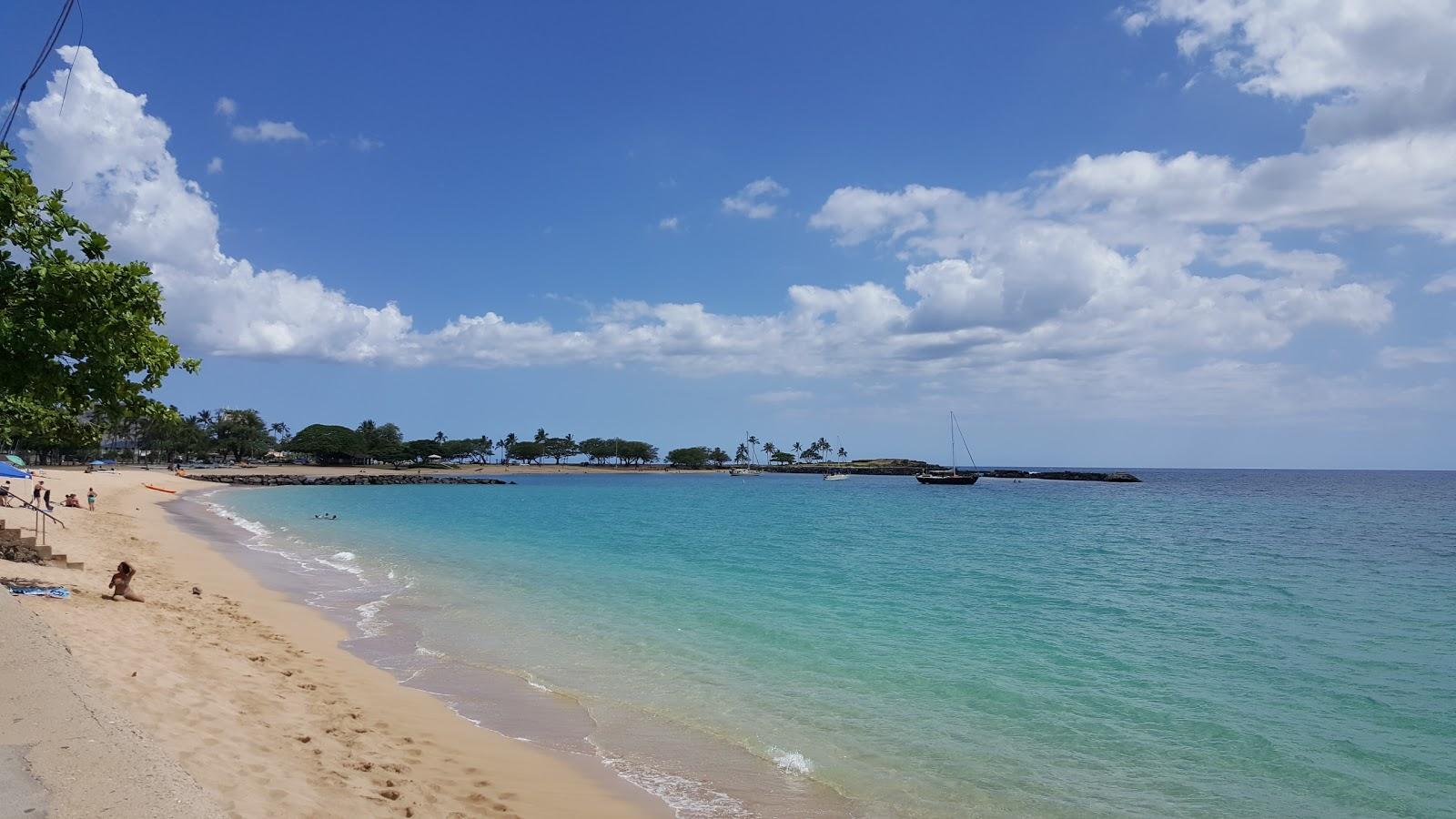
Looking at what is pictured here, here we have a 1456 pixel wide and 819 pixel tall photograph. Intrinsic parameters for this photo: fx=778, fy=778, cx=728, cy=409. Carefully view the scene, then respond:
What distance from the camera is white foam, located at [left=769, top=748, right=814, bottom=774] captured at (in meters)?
9.61

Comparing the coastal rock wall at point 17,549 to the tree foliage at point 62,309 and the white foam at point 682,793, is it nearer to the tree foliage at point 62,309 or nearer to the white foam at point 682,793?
the tree foliage at point 62,309

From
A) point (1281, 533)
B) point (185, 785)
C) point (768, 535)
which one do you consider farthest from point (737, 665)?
point (1281, 533)

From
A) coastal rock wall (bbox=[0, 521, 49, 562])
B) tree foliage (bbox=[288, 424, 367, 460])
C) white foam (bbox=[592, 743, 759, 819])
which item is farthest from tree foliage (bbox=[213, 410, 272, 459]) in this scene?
white foam (bbox=[592, 743, 759, 819])

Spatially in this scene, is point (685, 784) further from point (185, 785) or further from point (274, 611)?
point (274, 611)

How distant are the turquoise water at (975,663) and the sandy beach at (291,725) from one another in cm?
139

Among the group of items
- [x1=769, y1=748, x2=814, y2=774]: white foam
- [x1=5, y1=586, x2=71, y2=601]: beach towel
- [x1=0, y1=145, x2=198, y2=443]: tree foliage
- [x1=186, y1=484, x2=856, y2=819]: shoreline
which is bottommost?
[x1=186, y1=484, x2=856, y2=819]: shoreline

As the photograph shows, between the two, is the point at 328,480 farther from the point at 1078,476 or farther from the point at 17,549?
A: the point at 1078,476

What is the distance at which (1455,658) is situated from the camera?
15.6 metres

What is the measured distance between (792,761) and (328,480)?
130605mm

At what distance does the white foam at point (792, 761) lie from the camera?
961cm

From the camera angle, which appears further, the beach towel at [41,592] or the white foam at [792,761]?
the beach towel at [41,592]

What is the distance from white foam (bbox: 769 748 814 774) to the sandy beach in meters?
1.87

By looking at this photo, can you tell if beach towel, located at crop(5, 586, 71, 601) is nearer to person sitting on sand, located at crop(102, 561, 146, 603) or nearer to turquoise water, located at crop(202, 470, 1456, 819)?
person sitting on sand, located at crop(102, 561, 146, 603)

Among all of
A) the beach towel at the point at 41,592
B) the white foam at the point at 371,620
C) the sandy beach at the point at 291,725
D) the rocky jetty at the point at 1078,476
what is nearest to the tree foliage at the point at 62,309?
the sandy beach at the point at 291,725
